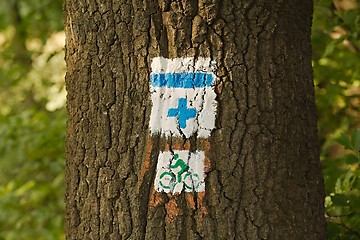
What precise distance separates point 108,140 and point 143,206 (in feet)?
0.79

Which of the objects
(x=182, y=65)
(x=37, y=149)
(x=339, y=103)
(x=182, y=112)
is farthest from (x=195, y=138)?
(x=37, y=149)

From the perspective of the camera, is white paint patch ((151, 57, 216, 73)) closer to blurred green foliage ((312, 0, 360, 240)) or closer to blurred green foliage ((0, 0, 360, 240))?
blurred green foliage ((312, 0, 360, 240))

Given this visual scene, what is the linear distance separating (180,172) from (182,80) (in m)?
0.29

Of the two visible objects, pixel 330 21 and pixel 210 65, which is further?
pixel 330 21

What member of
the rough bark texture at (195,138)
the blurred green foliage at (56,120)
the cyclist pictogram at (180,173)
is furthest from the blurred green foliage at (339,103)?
the cyclist pictogram at (180,173)

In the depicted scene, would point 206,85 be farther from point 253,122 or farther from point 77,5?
point 77,5

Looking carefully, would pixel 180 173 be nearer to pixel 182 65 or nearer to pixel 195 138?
pixel 195 138

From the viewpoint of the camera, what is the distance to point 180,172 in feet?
6.95

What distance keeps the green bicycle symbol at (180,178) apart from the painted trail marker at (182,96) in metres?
0.09

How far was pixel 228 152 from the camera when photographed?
210 centimetres

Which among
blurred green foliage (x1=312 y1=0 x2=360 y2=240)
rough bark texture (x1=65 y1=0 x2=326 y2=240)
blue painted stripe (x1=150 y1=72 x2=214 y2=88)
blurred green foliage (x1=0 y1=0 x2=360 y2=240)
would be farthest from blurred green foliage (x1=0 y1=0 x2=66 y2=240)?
blue painted stripe (x1=150 y1=72 x2=214 y2=88)

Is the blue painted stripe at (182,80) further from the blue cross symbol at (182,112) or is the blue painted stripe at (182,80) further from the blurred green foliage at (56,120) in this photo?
the blurred green foliage at (56,120)

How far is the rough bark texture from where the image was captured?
2.10 m

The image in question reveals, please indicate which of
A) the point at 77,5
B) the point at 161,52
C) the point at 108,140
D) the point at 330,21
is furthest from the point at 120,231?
the point at 330,21
